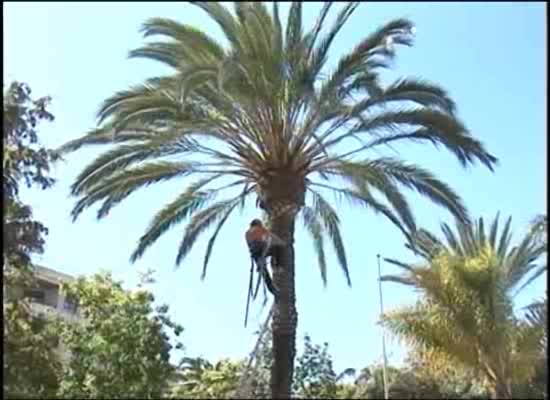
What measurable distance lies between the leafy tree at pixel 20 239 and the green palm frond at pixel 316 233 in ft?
17.5

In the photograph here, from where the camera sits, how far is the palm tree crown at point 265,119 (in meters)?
13.8

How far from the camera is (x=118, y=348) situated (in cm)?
2188

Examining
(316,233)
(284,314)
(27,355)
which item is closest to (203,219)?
(316,233)

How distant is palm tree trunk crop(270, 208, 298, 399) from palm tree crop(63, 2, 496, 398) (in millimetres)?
18

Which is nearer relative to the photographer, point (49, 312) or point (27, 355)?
→ point (27, 355)

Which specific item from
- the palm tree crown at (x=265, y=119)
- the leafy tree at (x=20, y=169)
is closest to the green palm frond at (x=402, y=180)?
the palm tree crown at (x=265, y=119)

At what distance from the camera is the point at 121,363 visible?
21.6 metres

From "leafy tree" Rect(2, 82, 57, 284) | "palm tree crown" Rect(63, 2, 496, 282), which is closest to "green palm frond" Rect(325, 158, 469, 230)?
"palm tree crown" Rect(63, 2, 496, 282)

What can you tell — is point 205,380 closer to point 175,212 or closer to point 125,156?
point 175,212

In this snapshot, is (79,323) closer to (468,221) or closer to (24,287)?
(24,287)

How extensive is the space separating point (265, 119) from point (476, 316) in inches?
343

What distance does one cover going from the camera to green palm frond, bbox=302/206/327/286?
1705 cm

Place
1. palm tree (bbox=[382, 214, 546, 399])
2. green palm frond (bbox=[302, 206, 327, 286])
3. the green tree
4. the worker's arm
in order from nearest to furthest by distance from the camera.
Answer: the worker's arm
green palm frond (bbox=[302, 206, 327, 286])
palm tree (bbox=[382, 214, 546, 399])
the green tree

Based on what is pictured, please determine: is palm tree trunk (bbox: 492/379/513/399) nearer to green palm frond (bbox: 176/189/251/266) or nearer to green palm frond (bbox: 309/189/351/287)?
green palm frond (bbox: 309/189/351/287)
